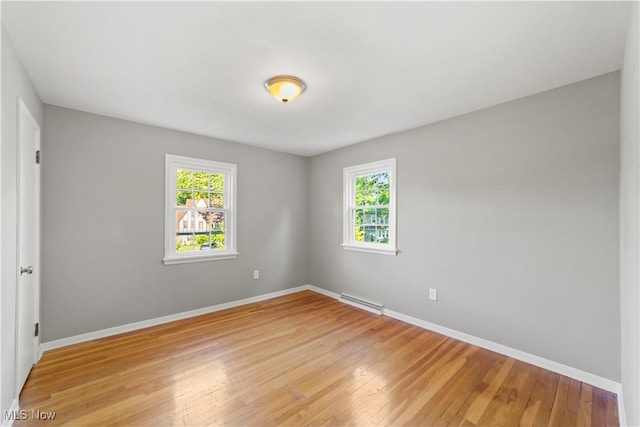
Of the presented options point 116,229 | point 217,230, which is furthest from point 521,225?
point 116,229

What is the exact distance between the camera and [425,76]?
88.1 inches

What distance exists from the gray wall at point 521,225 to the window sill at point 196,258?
7.42 ft

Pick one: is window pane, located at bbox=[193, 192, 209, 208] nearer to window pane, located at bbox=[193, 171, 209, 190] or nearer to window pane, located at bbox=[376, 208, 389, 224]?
window pane, located at bbox=[193, 171, 209, 190]

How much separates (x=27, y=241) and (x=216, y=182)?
2090 mm

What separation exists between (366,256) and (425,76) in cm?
254

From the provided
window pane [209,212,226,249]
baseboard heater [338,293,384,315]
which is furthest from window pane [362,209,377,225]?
window pane [209,212,226,249]

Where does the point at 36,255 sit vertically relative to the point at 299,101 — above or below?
below

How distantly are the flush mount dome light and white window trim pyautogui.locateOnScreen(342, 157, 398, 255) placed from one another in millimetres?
1832

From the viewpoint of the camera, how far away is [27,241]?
88.3 inches

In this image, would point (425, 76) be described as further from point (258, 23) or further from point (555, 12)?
point (258, 23)

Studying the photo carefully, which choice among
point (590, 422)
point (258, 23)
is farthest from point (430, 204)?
point (258, 23)

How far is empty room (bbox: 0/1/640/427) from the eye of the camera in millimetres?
1707

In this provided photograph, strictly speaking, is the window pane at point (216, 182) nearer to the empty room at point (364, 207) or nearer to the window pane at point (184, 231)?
the empty room at point (364, 207)

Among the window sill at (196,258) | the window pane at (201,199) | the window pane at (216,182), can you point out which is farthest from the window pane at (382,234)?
the window pane at (201,199)
